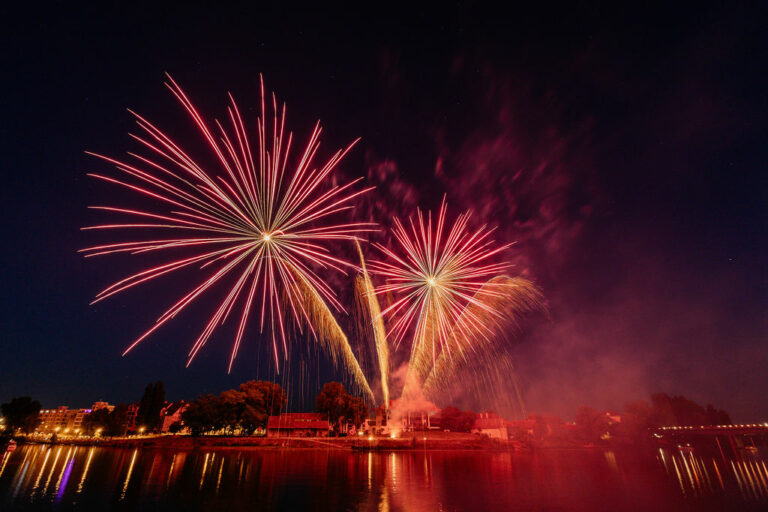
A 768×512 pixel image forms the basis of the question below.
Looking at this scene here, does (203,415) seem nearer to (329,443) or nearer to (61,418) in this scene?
(329,443)

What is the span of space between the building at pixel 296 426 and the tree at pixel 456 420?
107ft

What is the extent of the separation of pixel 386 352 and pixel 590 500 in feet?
56.9

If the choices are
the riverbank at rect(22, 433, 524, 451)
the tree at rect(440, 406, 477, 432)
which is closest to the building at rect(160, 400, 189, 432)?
the riverbank at rect(22, 433, 524, 451)

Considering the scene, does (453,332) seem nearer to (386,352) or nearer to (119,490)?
(386,352)

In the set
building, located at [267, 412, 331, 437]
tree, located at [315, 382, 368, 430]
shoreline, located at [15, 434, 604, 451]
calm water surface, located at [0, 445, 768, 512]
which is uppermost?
tree, located at [315, 382, 368, 430]

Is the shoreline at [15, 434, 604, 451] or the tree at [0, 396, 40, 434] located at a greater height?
the tree at [0, 396, 40, 434]

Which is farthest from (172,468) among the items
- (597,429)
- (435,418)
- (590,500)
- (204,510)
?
(597,429)

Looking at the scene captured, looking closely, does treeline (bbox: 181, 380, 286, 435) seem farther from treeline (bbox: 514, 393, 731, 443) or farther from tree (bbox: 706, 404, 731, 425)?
tree (bbox: 706, 404, 731, 425)

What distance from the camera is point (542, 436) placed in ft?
287

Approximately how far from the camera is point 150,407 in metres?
80.8

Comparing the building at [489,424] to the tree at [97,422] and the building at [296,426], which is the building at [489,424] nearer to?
the building at [296,426]

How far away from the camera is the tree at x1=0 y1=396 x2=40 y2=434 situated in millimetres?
76250

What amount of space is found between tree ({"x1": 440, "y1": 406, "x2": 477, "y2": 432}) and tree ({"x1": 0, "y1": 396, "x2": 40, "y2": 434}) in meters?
93.5

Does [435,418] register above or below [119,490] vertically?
above
